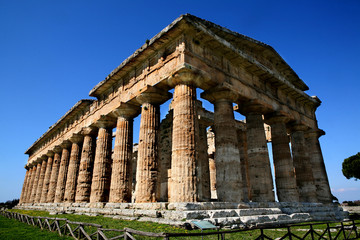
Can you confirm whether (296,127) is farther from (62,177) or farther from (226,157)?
(62,177)

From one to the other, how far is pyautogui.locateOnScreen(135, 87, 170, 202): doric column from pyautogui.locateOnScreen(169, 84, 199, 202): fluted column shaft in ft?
6.51

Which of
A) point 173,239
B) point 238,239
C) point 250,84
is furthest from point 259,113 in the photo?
point 173,239

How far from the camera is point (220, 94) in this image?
520 inches

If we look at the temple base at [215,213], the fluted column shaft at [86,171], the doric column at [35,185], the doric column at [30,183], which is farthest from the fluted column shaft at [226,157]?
the doric column at [30,183]

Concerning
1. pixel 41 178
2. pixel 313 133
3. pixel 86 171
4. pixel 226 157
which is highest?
pixel 313 133

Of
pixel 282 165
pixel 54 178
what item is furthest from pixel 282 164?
pixel 54 178

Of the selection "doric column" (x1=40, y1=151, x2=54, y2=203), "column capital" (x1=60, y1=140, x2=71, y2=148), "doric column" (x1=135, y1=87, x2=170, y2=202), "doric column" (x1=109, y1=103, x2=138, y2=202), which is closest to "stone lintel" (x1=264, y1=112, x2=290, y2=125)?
"doric column" (x1=135, y1=87, x2=170, y2=202)

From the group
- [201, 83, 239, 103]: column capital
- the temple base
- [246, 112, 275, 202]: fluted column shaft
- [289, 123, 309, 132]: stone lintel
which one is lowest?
the temple base

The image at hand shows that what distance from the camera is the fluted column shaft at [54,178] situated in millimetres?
24812

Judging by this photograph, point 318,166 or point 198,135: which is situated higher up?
point 198,135

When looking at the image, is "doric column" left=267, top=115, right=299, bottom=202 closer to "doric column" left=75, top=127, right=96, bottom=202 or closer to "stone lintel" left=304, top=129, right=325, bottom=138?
"stone lintel" left=304, top=129, right=325, bottom=138

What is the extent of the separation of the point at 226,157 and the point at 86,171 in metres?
11.6

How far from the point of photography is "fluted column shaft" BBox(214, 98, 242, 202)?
11898 millimetres

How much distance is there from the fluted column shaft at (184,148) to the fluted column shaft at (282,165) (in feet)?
25.5
